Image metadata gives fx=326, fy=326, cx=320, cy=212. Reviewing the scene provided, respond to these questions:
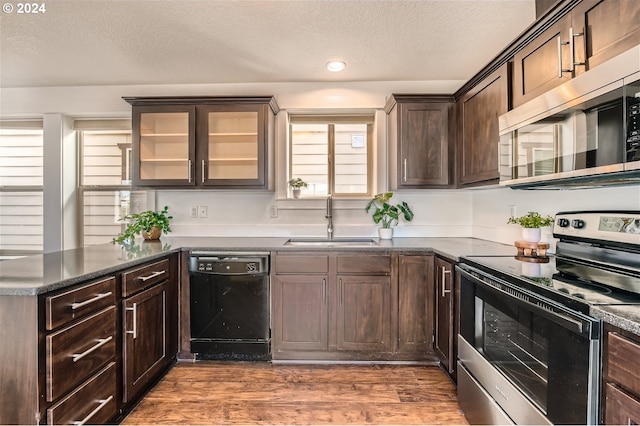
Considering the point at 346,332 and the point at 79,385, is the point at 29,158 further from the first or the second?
the point at 346,332

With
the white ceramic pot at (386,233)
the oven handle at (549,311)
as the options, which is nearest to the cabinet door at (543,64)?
the oven handle at (549,311)

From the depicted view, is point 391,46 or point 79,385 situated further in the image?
point 391,46

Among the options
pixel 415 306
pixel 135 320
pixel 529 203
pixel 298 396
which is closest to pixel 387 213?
pixel 415 306

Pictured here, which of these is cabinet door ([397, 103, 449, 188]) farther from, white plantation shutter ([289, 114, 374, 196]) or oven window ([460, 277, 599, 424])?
oven window ([460, 277, 599, 424])

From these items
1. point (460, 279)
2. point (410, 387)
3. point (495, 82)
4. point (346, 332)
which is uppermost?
point (495, 82)

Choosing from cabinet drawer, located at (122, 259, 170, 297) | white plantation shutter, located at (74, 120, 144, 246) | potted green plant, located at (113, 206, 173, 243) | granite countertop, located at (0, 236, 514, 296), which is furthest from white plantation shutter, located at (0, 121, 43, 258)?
cabinet drawer, located at (122, 259, 170, 297)

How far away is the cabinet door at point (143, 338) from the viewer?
5.89ft

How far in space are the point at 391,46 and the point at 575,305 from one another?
207 cm

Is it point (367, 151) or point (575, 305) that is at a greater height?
point (367, 151)

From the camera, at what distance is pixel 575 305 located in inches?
40.6

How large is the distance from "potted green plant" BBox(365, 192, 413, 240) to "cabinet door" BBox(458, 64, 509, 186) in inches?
23.1

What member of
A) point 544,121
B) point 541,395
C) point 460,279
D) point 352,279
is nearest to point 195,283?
point 352,279

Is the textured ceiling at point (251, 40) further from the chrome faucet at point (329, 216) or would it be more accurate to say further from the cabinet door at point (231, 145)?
the chrome faucet at point (329, 216)

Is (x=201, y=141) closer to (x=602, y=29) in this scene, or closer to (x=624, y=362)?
(x=602, y=29)
